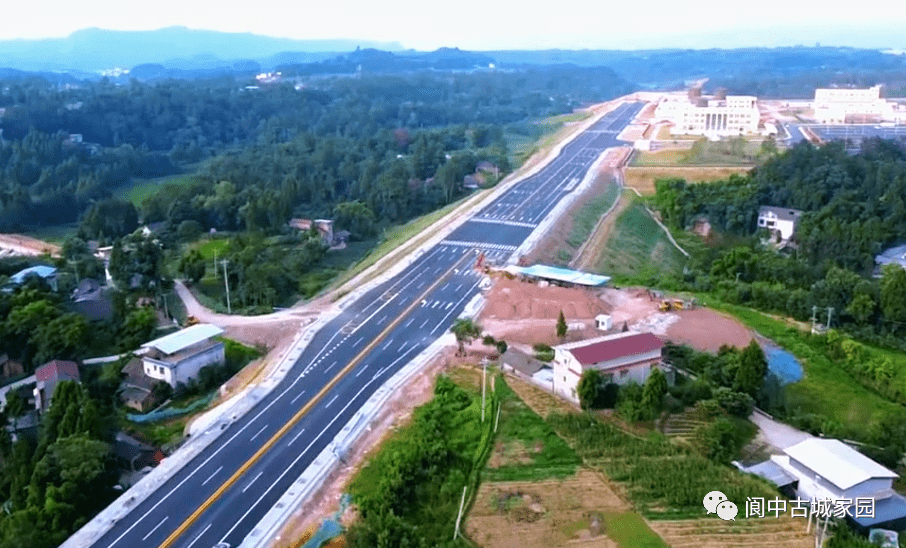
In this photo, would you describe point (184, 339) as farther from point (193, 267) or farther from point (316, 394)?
point (193, 267)

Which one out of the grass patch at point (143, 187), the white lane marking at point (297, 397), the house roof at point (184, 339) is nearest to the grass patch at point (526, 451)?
the white lane marking at point (297, 397)

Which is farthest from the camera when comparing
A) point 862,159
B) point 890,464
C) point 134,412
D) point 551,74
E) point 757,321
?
point 551,74

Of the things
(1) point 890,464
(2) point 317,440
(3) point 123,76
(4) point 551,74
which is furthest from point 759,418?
(3) point 123,76

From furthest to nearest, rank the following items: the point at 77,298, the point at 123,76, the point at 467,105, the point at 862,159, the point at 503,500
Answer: the point at 123,76 → the point at 467,105 → the point at 862,159 → the point at 77,298 → the point at 503,500

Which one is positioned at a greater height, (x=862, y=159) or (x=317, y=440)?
(x=862, y=159)

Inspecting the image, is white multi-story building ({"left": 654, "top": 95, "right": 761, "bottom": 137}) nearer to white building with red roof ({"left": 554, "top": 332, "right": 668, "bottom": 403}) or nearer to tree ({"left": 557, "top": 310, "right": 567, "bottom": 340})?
tree ({"left": 557, "top": 310, "right": 567, "bottom": 340})

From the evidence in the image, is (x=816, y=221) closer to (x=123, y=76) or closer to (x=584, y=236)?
(x=584, y=236)
